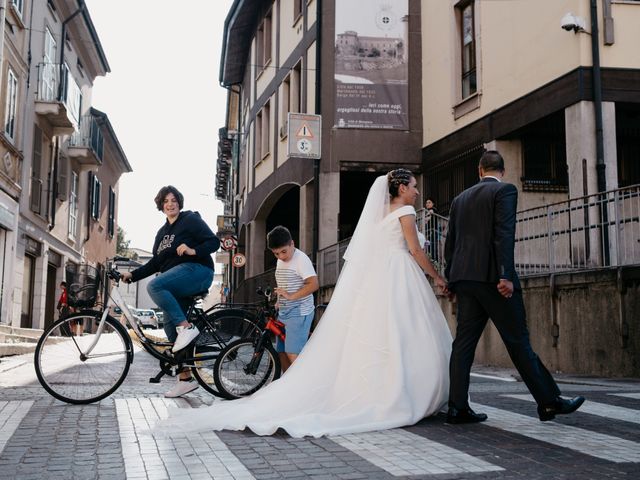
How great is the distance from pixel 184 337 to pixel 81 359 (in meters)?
0.90

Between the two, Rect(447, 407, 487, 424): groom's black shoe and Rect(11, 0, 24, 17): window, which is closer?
Rect(447, 407, 487, 424): groom's black shoe

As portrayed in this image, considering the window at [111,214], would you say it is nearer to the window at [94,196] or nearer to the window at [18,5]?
the window at [94,196]

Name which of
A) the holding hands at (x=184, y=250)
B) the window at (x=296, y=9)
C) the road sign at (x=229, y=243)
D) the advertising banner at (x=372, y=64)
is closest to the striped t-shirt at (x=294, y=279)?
the holding hands at (x=184, y=250)

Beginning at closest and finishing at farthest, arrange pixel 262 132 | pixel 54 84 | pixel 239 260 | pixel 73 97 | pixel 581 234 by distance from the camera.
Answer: pixel 581 234, pixel 54 84, pixel 73 97, pixel 262 132, pixel 239 260

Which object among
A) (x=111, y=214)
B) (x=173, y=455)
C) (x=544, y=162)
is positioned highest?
(x=111, y=214)

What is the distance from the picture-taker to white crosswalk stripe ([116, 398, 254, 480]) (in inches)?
154

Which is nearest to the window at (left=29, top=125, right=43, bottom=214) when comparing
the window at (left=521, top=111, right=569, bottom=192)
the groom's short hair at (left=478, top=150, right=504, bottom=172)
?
the window at (left=521, top=111, right=569, bottom=192)

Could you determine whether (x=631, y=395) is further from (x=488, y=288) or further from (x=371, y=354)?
(x=371, y=354)

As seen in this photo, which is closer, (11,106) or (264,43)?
(11,106)

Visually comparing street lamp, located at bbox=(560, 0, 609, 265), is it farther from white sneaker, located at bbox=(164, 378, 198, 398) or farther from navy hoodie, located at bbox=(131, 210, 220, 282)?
white sneaker, located at bbox=(164, 378, 198, 398)

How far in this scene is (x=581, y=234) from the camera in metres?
11.3

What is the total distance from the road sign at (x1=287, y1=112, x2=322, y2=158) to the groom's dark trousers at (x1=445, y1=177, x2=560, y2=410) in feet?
46.4

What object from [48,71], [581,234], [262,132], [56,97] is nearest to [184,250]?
[581,234]

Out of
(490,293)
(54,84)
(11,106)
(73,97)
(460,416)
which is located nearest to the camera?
(460,416)
